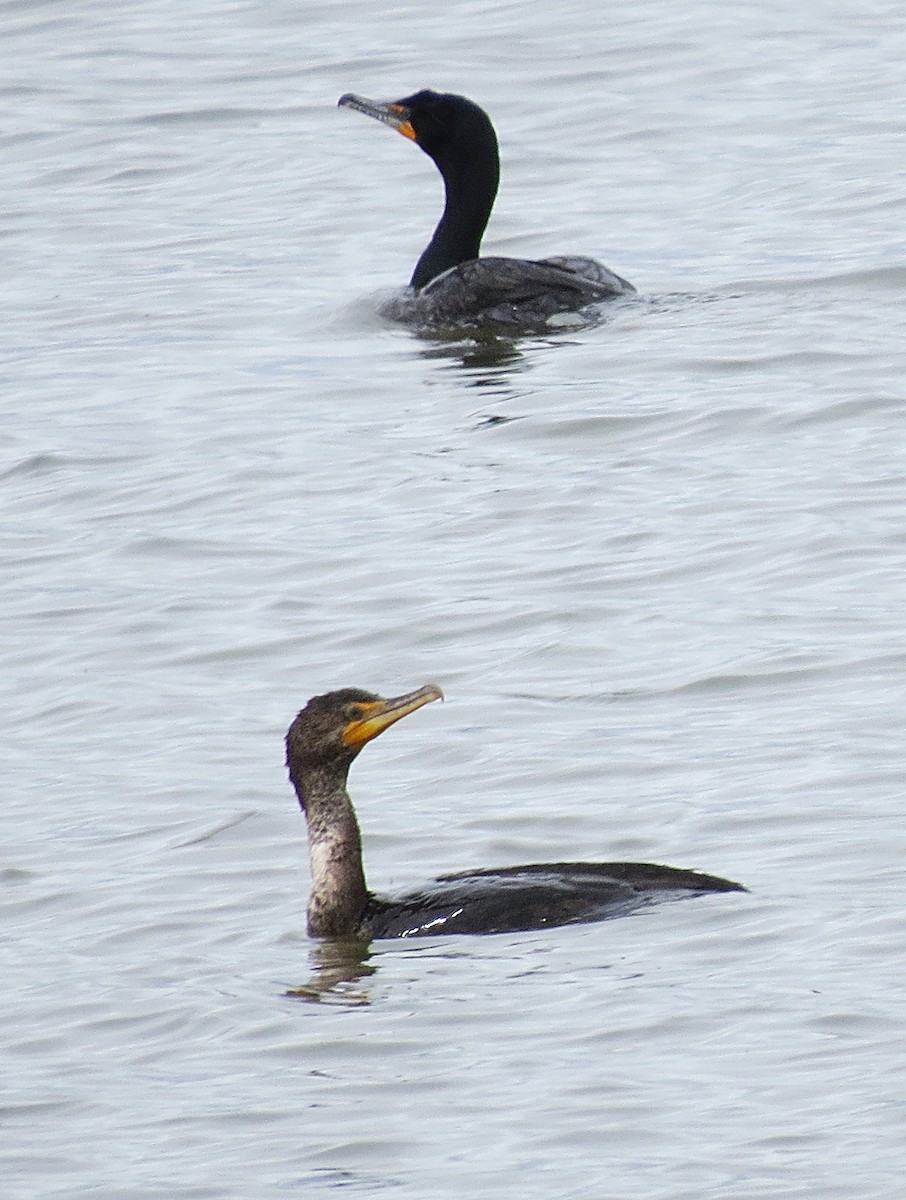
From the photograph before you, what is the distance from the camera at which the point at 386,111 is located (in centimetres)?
1700

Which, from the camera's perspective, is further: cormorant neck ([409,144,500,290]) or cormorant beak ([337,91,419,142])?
cormorant beak ([337,91,419,142])

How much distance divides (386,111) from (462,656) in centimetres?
698

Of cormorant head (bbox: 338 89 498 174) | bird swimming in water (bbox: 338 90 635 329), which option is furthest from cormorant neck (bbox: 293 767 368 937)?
cormorant head (bbox: 338 89 498 174)

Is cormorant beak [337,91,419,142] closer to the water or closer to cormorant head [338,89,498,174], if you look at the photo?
cormorant head [338,89,498,174]

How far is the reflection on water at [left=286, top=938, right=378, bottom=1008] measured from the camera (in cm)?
781

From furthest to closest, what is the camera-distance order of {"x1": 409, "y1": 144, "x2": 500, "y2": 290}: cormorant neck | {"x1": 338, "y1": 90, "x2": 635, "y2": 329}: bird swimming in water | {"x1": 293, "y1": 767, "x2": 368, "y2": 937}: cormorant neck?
{"x1": 409, "y1": 144, "x2": 500, "y2": 290}: cormorant neck → {"x1": 338, "y1": 90, "x2": 635, "y2": 329}: bird swimming in water → {"x1": 293, "y1": 767, "x2": 368, "y2": 937}: cormorant neck

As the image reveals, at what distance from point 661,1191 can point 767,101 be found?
1750 cm

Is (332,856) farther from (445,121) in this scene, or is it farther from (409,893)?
(445,121)

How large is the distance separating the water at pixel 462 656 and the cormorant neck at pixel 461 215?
522 millimetres

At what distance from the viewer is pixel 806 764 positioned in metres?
9.20

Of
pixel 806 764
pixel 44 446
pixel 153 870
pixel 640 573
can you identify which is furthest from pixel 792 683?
pixel 44 446

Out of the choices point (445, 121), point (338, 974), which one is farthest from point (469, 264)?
point (338, 974)

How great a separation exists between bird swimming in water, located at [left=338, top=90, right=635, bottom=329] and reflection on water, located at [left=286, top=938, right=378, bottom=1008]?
785 cm

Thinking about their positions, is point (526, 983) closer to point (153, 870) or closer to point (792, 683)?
point (153, 870)
